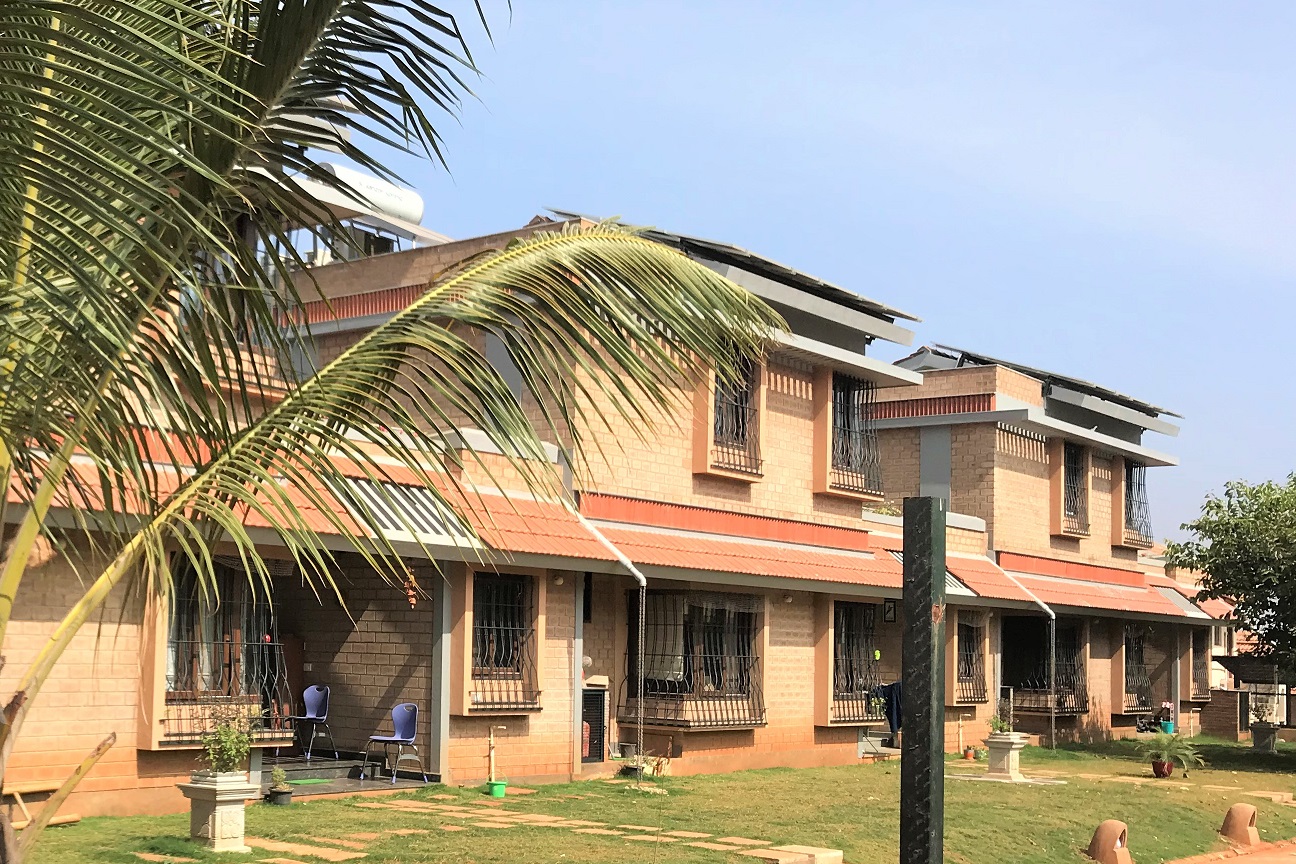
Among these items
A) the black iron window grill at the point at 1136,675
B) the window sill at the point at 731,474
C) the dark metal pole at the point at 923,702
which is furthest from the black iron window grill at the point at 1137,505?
the dark metal pole at the point at 923,702

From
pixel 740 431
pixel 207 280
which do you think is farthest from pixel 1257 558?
pixel 207 280

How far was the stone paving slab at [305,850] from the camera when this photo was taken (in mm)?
12086

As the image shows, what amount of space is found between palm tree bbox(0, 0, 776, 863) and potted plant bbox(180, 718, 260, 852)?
6.80 metres

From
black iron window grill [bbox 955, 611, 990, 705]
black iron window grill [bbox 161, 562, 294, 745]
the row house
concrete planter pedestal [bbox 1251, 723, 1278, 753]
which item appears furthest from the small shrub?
concrete planter pedestal [bbox 1251, 723, 1278, 753]

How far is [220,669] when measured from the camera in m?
15.7

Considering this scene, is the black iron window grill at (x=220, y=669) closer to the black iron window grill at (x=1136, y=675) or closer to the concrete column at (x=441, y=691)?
the concrete column at (x=441, y=691)

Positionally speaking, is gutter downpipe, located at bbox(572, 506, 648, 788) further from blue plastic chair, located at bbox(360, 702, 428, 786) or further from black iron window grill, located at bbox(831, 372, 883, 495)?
black iron window grill, located at bbox(831, 372, 883, 495)

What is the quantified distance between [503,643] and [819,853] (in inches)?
275

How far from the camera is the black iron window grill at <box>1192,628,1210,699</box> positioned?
39.7 metres

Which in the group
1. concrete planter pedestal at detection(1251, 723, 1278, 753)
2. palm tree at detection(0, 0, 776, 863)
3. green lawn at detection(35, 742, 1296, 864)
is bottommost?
concrete planter pedestal at detection(1251, 723, 1278, 753)

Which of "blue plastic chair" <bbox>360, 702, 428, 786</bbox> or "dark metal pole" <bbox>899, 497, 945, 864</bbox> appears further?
"blue plastic chair" <bbox>360, 702, 428, 786</bbox>

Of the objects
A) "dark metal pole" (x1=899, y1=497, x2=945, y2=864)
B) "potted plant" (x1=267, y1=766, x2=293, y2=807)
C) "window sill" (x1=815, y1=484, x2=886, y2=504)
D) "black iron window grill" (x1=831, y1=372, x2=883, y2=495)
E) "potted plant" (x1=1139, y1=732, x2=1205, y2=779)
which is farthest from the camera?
"black iron window grill" (x1=831, y1=372, x2=883, y2=495)

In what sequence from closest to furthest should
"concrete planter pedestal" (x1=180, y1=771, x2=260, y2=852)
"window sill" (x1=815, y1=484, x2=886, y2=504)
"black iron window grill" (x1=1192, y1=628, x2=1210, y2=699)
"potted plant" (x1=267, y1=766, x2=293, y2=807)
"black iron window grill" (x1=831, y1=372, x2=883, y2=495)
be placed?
"concrete planter pedestal" (x1=180, y1=771, x2=260, y2=852) → "potted plant" (x1=267, y1=766, x2=293, y2=807) → "window sill" (x1=815, y1=484, x2=886, y2=504) → "black iron window grill" (x1=831, y1=372, x2=883, y2=495) → "black iron window grill" (x1=1192, y1=628, x2=1210, y2=699)

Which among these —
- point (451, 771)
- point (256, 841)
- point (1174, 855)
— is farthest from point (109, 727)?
point (1174, 855)
